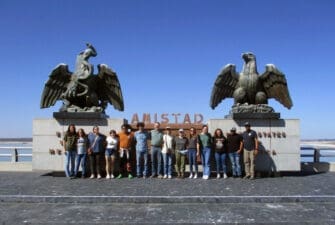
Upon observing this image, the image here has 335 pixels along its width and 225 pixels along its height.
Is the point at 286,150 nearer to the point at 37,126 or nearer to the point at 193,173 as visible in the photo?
the point at 193,173

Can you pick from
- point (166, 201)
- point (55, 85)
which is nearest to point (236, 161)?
point (166, 201)

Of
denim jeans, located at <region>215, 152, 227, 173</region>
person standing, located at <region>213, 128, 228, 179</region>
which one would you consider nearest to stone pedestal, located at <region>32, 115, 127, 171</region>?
person standing, located at <region>213, 128, 228, 179</region>

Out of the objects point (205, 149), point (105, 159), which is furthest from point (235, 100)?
point (105, 159)

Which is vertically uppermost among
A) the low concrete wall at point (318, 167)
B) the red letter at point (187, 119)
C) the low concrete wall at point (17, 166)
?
the red letter at point (187, 119)

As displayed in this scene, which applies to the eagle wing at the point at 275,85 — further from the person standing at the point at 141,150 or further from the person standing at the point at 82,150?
the person standing at the point at 82,150

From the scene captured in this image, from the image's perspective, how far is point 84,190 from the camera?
9.84 metres

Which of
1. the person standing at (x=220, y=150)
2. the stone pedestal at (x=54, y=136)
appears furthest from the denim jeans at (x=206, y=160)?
the stone pedestal at (x=54, y=136)

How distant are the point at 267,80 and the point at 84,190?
7213 mm

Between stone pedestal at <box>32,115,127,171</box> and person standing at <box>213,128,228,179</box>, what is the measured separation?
3055mm

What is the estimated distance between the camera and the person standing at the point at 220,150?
12688mm

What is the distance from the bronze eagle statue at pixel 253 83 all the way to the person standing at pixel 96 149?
13.9ft

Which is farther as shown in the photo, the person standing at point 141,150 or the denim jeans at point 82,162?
the denim jeans at point 82,162

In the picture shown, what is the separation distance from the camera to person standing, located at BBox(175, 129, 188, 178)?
12555 mm

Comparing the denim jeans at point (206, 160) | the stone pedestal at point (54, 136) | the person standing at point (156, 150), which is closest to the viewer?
the denim jeans at point (206, 160)
